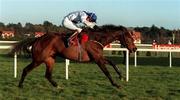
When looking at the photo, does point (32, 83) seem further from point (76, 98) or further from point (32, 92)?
point (76, 98)

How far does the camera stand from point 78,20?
10.9m

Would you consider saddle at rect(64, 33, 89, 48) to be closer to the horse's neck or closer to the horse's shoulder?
the horse's shoulder

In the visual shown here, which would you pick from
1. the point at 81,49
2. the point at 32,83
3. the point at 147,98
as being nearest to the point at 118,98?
the point at 147,98

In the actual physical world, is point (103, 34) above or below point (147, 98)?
above

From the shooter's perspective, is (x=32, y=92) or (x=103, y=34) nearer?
(x=32, y=92)

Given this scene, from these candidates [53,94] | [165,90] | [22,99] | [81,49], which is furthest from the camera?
[81,49]

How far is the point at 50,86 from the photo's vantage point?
34.5 ft

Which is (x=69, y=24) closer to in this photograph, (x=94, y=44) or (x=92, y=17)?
(x=92, y=17)

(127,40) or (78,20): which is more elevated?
(78,20)

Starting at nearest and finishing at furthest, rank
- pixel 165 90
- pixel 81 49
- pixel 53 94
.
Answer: pixel 53 94, pixel 165 90, pixel 81 49

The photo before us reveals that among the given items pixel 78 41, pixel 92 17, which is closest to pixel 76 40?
pixel 78 41

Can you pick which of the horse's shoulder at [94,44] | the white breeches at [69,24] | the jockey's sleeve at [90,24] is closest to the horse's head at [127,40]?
the horse's shoulder at [94,44]

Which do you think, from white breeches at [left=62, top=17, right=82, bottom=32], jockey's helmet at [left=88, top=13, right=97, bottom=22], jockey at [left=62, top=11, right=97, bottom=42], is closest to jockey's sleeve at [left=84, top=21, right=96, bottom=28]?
jockey at [left=62, top=11, right=97, bottom=42]

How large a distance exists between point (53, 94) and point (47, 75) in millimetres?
1597
